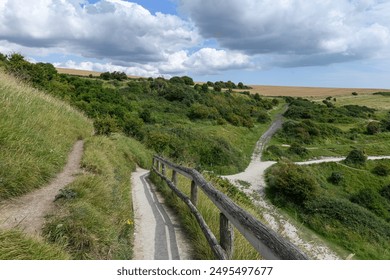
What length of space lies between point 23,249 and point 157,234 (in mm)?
3215

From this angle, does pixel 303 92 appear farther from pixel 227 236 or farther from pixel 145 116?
pixel 227 236

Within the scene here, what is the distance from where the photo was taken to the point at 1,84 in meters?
9.16

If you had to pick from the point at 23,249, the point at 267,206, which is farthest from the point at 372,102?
the point at 23,249

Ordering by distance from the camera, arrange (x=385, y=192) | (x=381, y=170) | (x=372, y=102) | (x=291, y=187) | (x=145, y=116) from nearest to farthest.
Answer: (x=291, y=187)
(x=385, y=192)
(x=381, y=170)
(x=145, y=116)
(x=372, y=102)

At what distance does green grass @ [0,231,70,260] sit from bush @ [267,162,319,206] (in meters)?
26.7

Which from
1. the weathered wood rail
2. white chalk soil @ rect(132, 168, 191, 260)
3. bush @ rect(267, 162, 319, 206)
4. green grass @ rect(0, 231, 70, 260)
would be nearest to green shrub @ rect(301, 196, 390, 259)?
bush @ rect(267, 162, 319, 206)

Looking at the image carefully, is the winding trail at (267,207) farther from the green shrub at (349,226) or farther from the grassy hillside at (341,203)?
the green shrub at (349,226)

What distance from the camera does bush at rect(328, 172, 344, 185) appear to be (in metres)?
37.0

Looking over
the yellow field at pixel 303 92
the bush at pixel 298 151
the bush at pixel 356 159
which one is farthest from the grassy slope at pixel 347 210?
the yellow field at pixel 303 92

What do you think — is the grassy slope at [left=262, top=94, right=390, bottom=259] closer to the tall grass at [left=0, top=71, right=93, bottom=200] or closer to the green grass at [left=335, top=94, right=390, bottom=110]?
the tall grass at [left=0, top=71, right=93, bottom=200]

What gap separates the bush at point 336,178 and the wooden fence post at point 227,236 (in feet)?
118

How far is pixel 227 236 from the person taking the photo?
448 centimetres

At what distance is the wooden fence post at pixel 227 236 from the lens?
14.3 ft
